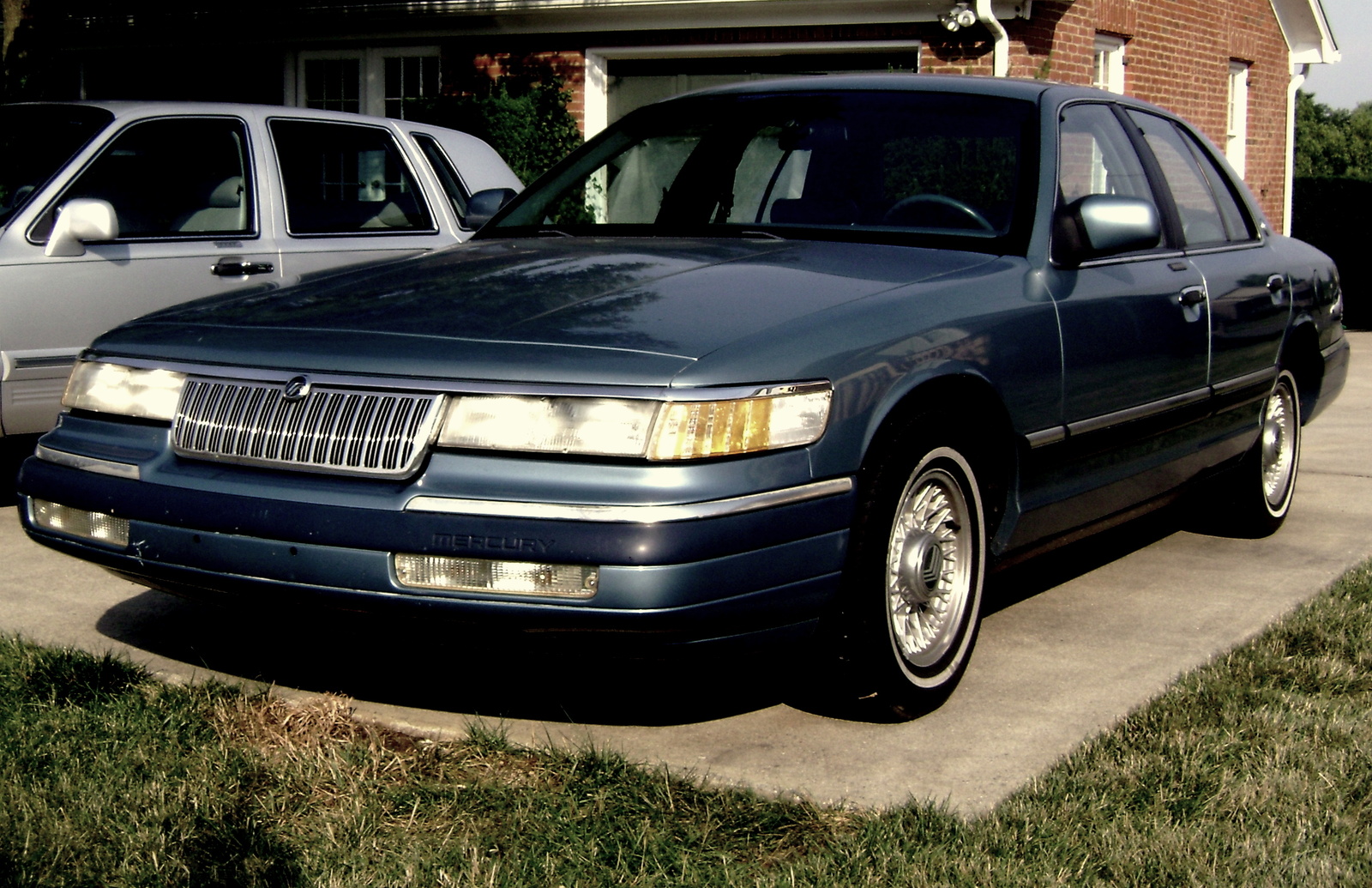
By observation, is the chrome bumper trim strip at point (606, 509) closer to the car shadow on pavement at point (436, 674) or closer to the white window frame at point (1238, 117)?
the car shadow on pavement at point (436, 674)

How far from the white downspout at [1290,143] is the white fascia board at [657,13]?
7.60 metres

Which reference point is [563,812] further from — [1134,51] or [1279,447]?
[1134,51]

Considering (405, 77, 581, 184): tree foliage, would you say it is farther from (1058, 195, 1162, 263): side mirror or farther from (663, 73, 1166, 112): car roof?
(1058, 195, 1162, 263): side mirror

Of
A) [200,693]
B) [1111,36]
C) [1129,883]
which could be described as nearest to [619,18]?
[1111,36]

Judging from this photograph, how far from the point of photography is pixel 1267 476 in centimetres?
642

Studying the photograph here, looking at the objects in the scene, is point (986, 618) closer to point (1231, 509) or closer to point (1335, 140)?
point (1231, 509)

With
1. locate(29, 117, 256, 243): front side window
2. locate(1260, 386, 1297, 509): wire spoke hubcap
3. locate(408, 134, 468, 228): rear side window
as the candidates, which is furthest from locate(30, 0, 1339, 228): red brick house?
locate(29, 117, 256, 243): front side window

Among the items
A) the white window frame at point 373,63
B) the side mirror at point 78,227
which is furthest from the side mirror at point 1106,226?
the white window frame at point 373,63

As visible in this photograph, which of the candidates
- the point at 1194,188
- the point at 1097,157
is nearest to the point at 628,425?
the point at 1097,157

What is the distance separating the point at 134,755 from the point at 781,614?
4.80 feet

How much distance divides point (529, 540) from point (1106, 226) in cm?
209

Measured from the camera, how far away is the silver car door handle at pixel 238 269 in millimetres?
6812

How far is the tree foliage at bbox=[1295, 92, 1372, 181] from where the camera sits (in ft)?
129

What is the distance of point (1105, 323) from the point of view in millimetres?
4715
